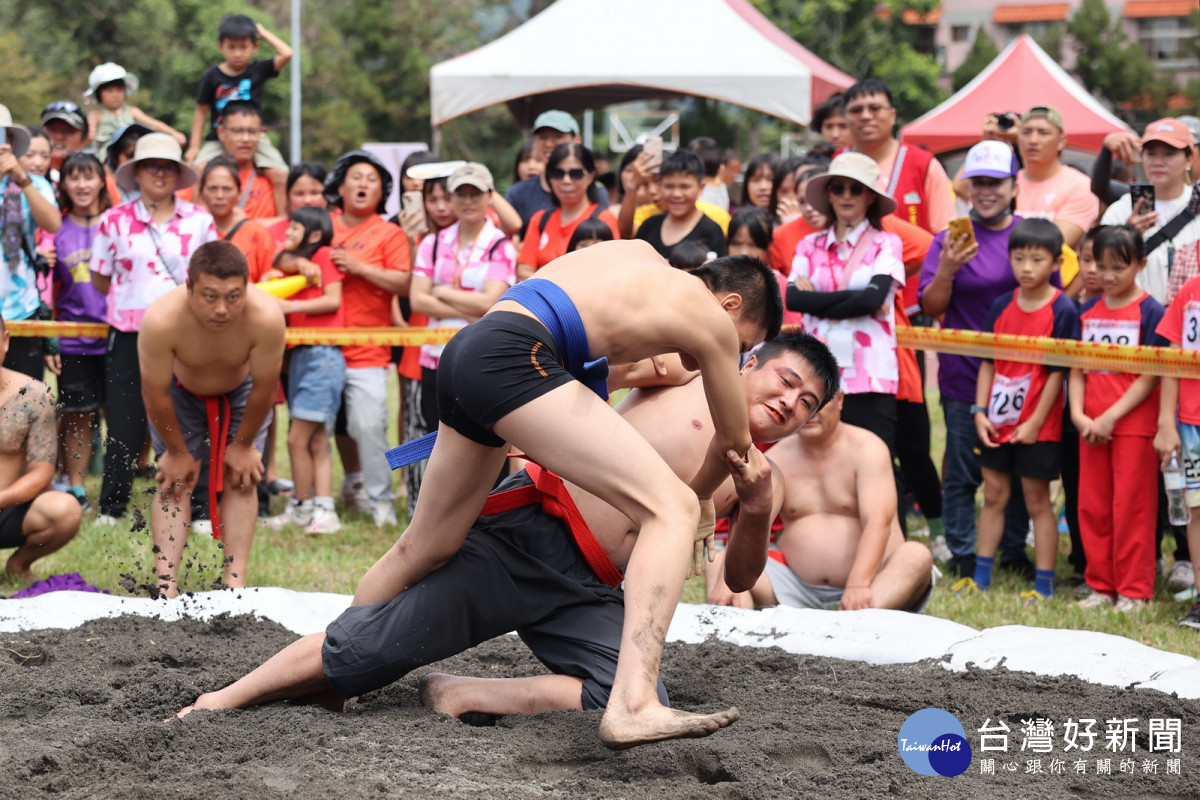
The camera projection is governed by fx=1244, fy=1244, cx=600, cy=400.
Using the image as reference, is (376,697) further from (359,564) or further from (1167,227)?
(1167,227)

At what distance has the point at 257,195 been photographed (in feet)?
25.9

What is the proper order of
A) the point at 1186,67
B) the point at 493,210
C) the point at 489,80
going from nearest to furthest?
the point at 493,210, the point at 489,80, the point at 1186,67

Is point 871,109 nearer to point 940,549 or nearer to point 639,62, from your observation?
point 940,549

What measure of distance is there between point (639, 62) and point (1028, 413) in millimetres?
6709

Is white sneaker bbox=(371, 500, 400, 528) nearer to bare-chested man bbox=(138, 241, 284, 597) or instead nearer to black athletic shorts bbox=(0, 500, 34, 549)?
bare-chested man bbox=(138, 241, 284, 597)

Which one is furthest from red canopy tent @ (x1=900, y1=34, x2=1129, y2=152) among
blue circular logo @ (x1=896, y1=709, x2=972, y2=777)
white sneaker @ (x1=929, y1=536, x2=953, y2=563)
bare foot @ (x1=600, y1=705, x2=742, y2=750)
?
bare foot @ (x1=600, y1=705, x2=742, y2=750)

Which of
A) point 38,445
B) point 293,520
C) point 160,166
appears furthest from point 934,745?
point 160,166

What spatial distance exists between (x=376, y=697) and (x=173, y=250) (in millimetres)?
3397

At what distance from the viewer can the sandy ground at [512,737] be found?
2914 mm

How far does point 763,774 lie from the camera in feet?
10.1

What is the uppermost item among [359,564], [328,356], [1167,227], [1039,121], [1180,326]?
[1039,121]

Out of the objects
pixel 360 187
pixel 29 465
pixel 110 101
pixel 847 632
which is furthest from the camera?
pixel 110 101

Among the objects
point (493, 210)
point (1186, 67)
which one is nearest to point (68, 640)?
point (493, 210)

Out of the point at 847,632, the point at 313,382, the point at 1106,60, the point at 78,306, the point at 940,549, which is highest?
the point at 1106,60
